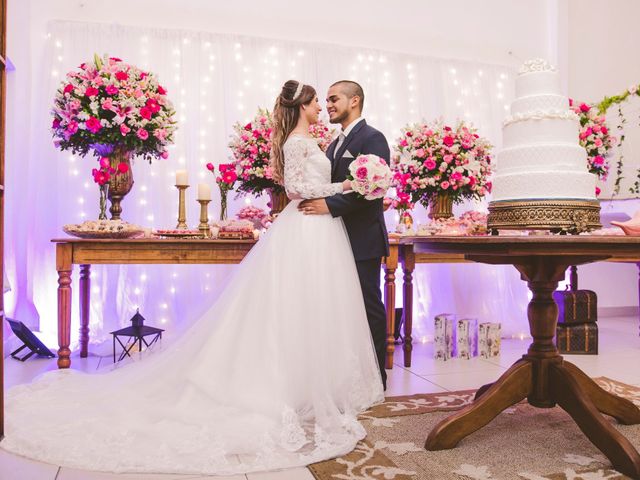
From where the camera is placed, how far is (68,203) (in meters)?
4.74

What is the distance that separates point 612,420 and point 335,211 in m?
1.78

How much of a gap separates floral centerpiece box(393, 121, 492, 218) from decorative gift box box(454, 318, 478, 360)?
0.91 meters

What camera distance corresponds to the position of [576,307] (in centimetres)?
477

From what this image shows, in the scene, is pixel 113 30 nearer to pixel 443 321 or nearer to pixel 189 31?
pixel 189 31

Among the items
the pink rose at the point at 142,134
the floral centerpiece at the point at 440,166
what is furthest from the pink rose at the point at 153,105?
the floral centerpiece at the point at 440,166

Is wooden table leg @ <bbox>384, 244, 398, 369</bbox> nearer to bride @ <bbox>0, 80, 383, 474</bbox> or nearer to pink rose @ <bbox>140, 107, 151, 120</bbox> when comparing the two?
bride @ <bbox>0, 80, 383, 474</bbox>

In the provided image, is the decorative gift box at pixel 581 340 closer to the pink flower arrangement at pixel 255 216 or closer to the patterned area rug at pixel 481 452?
the patterned area rug at pixel 481 452

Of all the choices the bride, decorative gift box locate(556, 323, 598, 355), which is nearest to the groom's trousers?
the bride

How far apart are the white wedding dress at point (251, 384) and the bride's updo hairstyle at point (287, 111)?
124 mm

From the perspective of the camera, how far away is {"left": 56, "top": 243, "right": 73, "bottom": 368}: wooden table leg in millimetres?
3664

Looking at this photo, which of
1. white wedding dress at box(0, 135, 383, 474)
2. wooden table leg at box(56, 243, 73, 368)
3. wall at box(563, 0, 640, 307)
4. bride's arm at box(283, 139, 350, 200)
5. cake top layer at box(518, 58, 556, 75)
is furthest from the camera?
wall at box(563, 0, 640, 307)

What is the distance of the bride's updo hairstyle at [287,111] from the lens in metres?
3.33

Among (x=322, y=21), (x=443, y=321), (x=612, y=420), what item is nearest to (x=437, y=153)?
(x=443, y=321)

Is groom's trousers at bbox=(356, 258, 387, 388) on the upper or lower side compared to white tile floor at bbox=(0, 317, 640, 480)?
upper
